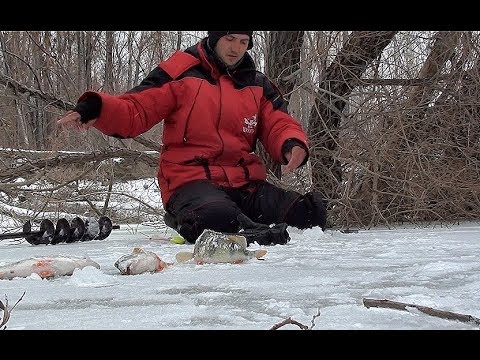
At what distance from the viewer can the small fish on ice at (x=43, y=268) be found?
1678mm

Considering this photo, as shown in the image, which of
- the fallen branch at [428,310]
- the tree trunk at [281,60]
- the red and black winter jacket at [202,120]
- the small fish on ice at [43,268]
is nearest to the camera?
the fallen branch at [428,310]

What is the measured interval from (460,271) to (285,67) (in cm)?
287

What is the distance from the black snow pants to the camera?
2.71 m

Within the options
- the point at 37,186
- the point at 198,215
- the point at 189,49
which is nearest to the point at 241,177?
the point at 198,215

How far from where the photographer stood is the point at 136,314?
114cm

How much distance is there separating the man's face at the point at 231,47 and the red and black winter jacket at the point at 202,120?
0.07 meters

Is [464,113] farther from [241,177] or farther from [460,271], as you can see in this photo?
[460,271]

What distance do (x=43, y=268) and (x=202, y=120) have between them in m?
1.59

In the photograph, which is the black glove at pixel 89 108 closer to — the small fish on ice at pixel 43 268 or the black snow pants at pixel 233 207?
the black snow pants at pixel 233 207

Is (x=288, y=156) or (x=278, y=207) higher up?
(x=288, y=156)

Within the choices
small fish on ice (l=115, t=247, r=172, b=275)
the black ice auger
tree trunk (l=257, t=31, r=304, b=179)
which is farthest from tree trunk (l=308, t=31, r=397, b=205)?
small fish on ice (l=115, t=247, r=172, b=275)

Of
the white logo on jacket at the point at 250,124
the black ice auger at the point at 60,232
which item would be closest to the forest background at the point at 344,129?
the white logo on jacket at the point at 250,124

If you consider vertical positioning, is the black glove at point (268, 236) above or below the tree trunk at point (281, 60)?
below

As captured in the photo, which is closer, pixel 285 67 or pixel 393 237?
pixel 393 237
